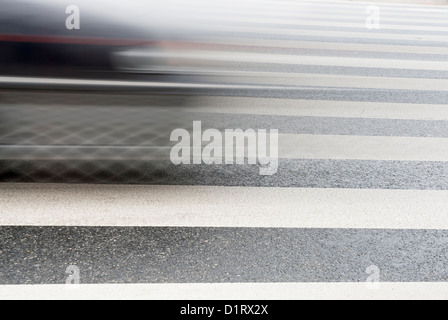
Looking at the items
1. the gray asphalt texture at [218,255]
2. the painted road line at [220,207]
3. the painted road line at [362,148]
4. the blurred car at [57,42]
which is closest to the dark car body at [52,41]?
the blurred car at [57,42]

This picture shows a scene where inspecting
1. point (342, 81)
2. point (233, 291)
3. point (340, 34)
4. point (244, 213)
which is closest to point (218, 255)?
point (233, 291)

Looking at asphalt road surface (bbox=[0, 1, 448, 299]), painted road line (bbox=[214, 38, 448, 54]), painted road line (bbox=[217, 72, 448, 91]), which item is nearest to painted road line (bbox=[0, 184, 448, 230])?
asphalt road surface (bbox=[0, 1, 448, 299])

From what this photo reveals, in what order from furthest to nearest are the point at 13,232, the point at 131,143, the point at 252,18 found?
the point at 252,18 → the point at 131,143 → the point at 13,232

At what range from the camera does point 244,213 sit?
3.19 meters

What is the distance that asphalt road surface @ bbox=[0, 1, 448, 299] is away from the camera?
2539 millimetres

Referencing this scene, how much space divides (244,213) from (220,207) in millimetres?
171

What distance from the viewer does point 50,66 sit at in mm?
3100

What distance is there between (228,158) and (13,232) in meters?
1.77

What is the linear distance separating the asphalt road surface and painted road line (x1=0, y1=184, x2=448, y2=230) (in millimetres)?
13

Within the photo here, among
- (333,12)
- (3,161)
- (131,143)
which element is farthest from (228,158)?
(333,12)

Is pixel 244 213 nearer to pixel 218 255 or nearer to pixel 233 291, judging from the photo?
pixel 218 255

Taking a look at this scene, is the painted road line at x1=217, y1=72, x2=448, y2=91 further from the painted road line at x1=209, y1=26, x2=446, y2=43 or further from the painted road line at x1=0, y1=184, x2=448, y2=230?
the painted road line at x1=209, y1=26, x2=446, y2=43
